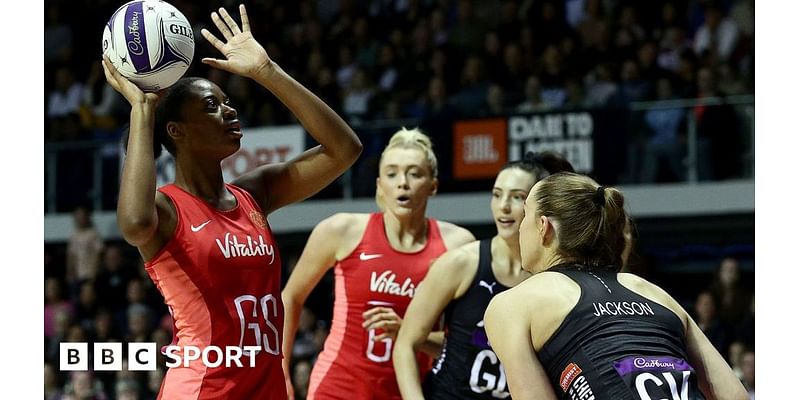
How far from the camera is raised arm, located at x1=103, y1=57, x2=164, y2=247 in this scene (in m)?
3.57

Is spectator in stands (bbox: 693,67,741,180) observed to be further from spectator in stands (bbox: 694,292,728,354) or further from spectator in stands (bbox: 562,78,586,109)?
spectator in stands (bbox: 694,292,728,354)

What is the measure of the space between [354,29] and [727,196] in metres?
5.14

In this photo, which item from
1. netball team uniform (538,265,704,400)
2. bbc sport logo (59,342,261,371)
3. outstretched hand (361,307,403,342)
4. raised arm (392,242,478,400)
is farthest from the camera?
outstretched hand (361,307,403,342)

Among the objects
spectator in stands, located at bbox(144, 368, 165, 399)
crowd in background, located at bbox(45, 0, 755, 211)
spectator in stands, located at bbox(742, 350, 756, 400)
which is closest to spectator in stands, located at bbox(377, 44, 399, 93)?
crowd in background, located at bbox(45, 0, 755, 211)

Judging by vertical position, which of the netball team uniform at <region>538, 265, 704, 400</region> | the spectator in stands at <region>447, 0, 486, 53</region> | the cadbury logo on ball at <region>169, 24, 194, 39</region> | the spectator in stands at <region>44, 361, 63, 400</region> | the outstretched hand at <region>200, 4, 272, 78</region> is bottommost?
the spectator in stands at <region>44, 361, 63, 400</region>

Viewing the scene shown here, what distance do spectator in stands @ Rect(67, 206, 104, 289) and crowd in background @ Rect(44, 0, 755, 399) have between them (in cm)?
2

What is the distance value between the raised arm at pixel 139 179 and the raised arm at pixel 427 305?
1.34 metres

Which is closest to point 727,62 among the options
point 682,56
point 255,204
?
point 682,56

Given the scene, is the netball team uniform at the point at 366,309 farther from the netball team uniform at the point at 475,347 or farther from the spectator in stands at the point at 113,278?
the spectator in stands at the point at 113,278

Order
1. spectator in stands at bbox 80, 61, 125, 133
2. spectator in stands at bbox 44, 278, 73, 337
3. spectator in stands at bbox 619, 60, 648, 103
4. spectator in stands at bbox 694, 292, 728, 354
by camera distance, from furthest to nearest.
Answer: spectator in stands at bbox 80, 61, 125, 133
spectator in stands at bbox 619, 60, 648, 103
spectator in stands at bbox 44, 278, 73, 337
spectator in stands at bbox 694, 292, 728, 354

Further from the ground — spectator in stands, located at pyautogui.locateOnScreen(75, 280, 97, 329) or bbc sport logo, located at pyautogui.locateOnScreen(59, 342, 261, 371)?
bbc sport logo, located at pyautogui.locateOnScreen(59, 342, 261, 371)

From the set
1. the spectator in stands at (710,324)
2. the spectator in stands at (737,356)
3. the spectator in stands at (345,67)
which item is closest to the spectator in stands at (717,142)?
the spectator in stands at (710,324)

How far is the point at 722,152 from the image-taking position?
10.9 meters
